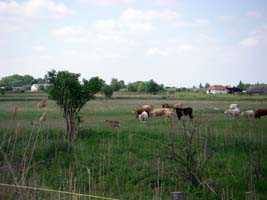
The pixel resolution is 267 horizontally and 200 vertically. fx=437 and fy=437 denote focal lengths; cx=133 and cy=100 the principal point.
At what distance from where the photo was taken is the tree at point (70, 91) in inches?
742

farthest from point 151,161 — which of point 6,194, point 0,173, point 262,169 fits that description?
point 6,194

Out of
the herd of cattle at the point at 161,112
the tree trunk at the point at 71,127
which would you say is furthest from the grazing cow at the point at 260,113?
the tree trunk at the point at 71,127

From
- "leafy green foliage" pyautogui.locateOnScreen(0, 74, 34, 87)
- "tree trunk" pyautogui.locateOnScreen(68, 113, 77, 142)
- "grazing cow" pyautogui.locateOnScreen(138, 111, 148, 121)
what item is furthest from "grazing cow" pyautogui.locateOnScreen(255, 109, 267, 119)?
"leafy green foliage" pyautogui.locateOnScreen(0, 74, 34, 87)

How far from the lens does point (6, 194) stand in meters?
8.23

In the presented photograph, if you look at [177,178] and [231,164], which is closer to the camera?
[177,178]

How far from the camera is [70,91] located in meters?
19.1

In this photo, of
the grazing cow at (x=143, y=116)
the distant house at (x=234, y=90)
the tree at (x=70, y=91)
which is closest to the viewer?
the tree at (x=70, y=91)

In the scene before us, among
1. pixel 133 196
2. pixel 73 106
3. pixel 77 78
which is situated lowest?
pixel 133 196

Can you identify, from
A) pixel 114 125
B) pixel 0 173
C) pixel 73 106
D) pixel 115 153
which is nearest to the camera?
pixel 0 173

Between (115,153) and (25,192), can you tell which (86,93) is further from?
(25,192)

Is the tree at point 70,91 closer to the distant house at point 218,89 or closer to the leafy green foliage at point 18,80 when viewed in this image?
the distant house at point 218,89

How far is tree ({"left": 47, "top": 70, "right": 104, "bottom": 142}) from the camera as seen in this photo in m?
18.8

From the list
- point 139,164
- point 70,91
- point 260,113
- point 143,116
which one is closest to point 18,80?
point 143,116

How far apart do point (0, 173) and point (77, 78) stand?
31.3 feet
